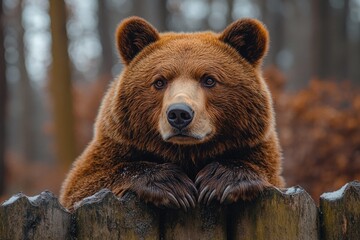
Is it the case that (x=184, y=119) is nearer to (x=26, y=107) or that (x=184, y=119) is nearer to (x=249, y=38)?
(x=249, y=38)

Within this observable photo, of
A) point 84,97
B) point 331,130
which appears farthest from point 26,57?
point 331,130

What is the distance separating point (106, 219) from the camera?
2.80 m

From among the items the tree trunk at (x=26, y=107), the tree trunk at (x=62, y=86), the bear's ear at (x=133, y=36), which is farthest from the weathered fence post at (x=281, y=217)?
the tree trunk at (x=26, y=107)

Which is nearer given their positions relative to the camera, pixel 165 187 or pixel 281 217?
pixel 281 217

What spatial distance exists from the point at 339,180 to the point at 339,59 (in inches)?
722

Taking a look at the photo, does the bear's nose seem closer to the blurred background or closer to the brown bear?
the brown bear

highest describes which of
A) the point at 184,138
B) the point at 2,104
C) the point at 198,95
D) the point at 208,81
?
the point at 2,104

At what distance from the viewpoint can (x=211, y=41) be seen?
379 cm

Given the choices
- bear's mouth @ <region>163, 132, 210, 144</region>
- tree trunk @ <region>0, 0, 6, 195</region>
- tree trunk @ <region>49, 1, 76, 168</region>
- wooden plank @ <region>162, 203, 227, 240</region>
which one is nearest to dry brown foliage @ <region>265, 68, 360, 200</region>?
tree trunk @ <region>49, 1, 76, 168</region>

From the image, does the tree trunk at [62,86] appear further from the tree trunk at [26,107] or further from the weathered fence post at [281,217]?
the tree trunk at [26,107]

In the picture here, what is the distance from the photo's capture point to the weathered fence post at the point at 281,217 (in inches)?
113

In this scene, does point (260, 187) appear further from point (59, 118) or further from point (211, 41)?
point (59, 118)

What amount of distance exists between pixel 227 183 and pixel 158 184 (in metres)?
0.36

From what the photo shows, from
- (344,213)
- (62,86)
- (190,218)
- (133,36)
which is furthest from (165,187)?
(62,86)
